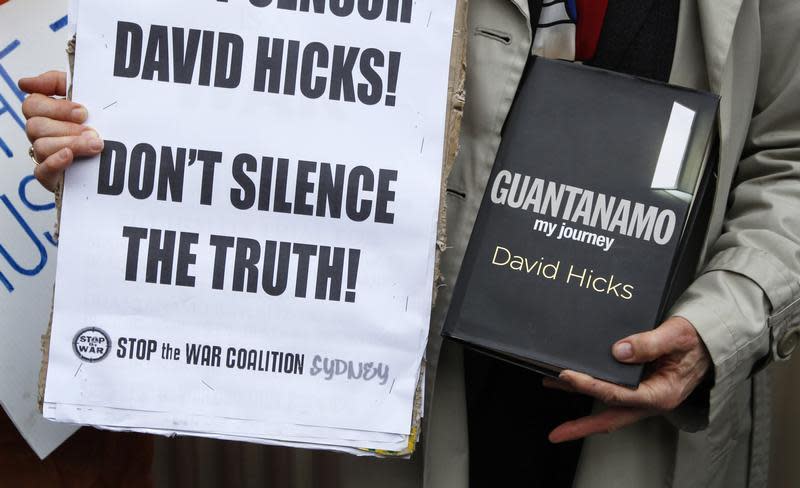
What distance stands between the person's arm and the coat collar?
136 mm

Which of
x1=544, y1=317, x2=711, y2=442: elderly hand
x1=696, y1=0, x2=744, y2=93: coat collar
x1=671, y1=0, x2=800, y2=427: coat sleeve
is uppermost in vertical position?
x1=696, y1=0, x2=744, y2=93: coat collar

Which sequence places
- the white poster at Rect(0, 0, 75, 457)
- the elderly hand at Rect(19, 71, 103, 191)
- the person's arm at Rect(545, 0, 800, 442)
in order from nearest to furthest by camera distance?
the elderly hand at Rect(19, 71, 103, 191) < the person's arm at Rect(545, 0, 800, 442) < the white poster at Rect(0, 0, 75, 457)

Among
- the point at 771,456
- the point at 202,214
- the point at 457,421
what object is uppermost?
the point at 202,214

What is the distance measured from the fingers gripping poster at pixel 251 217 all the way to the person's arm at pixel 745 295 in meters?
0.36

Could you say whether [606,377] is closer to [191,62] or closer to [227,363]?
[227,363]

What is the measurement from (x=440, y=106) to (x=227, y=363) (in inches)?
19.5

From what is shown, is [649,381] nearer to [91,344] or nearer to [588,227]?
[588,227]

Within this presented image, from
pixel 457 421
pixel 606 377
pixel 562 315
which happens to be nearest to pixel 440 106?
pixel 562 315

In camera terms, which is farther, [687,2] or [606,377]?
[687,2]

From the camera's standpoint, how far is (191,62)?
1488 millimetres

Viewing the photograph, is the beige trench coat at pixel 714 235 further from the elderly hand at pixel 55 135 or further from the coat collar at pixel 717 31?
the elderly hand at pixel 55 135

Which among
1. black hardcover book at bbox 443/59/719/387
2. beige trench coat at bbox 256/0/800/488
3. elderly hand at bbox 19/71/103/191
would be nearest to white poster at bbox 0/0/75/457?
elderly hand at bbox 19/71/103/191

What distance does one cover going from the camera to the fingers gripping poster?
1.49 metres

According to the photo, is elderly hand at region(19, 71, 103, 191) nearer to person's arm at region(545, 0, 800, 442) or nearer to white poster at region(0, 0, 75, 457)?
white poster at region(0, 0, 75, 457)
